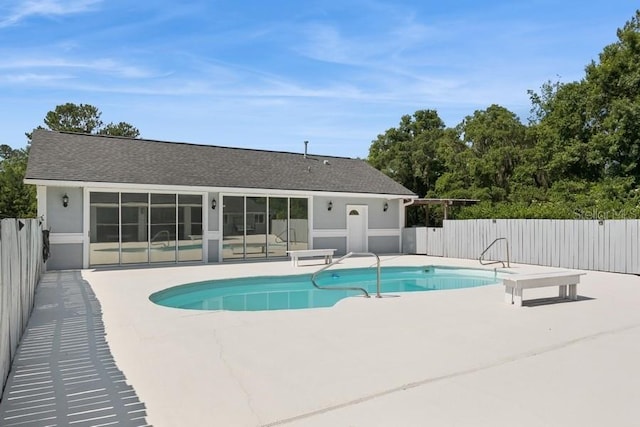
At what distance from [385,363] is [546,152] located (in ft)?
84.0

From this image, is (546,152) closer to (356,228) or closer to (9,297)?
(356,228)

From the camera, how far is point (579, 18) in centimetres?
1638

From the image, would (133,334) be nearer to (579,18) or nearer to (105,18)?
(105,18)

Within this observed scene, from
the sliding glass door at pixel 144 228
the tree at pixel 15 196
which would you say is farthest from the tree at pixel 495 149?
the tree at pixel 15 196

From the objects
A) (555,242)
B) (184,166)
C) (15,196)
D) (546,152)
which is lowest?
(555,242)

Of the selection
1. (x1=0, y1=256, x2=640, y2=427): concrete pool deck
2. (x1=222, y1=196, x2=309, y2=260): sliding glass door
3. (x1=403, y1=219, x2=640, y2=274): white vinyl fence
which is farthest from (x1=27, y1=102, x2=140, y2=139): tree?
(x1=0, y1=256, x2=640, y2=427): concrete pool deck

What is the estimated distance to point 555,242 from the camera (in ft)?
46.6

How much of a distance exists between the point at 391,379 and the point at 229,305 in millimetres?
5890

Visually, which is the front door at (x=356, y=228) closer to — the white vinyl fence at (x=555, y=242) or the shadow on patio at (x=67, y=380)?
the white vinyl fence at (x=555, y=242)

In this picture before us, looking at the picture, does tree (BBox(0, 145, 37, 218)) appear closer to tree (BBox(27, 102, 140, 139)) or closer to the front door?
tree (BBox(27, 102, 140, 139))

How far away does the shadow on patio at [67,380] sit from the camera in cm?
344

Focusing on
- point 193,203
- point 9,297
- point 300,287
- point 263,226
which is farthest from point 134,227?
point 9,297

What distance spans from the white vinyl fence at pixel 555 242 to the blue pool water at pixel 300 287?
2.54 meters

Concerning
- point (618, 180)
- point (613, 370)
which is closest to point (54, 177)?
point (613, 370)
